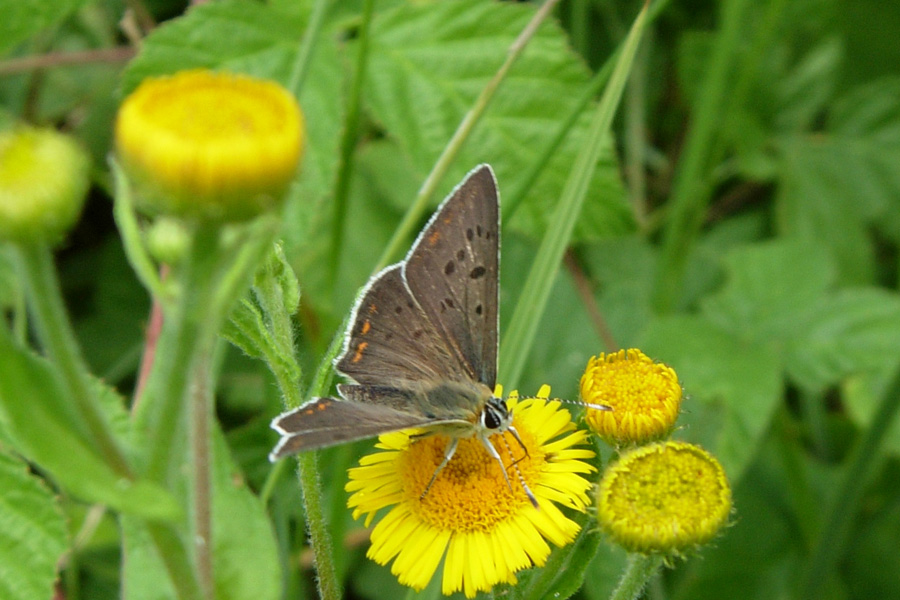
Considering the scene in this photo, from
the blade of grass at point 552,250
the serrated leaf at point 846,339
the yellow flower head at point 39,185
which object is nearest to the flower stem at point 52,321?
the yellow flower head at point 39,185

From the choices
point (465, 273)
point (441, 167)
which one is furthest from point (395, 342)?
point (441, 167)

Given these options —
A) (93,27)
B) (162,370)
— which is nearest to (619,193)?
(162,370)

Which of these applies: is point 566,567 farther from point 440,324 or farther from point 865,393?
point 865,393

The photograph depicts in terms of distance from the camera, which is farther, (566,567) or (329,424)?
(566,567)

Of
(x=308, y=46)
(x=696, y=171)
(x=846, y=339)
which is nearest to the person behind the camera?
(x=308, y=46)

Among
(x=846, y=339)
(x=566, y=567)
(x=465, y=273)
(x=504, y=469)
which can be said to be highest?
(x=465, y=273)

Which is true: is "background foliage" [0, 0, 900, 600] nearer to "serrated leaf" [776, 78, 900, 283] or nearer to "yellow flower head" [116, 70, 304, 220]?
"serrated leaf" [776, 78, 900, 283]
